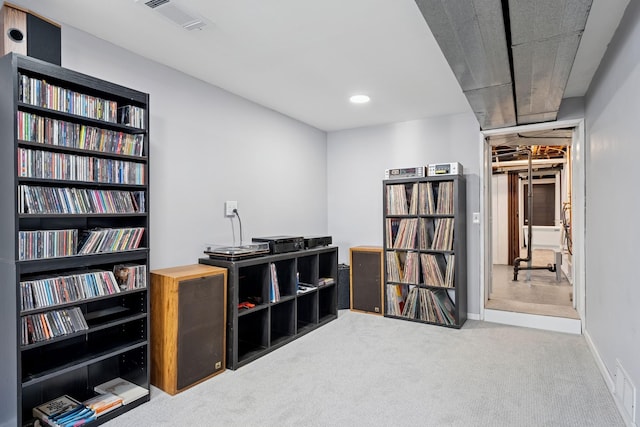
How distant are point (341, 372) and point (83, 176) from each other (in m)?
2.07

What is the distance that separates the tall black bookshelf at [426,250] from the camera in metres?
3.59

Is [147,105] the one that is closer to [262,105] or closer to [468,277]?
[262,105]

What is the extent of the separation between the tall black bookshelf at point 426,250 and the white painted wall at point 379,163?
0.53 ft

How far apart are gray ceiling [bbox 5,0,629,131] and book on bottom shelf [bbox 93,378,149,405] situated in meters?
2.20

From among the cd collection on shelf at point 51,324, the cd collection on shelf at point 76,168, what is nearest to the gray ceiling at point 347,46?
the cd collection on shelf at point 76,168

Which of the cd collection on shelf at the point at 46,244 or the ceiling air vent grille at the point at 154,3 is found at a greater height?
the ceiling air vent grille at the point at 154,3

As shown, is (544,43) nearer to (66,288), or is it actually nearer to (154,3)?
(154,3)

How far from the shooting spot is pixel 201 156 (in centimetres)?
298

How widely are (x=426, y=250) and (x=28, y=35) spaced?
135 inches

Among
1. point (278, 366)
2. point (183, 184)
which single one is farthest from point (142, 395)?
point (183, 184)

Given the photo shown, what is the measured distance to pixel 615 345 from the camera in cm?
222

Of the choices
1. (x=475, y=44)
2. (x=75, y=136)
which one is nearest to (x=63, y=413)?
(x=75, y=136)

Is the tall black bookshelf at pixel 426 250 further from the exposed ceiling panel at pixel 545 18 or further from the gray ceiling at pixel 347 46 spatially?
the exposed ceiling panel at pixel 545 18

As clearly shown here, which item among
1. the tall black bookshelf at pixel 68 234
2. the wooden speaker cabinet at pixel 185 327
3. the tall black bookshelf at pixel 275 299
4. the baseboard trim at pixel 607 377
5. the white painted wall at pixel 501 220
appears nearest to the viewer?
the tall black bookshelf at pixel 68 234
